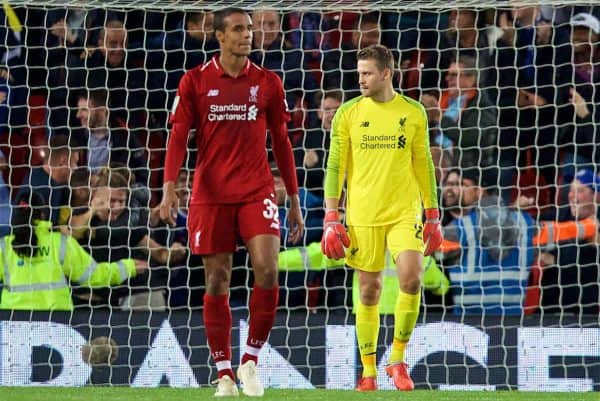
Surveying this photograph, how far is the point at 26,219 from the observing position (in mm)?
9266

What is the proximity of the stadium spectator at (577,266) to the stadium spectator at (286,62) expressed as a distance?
2.06 m

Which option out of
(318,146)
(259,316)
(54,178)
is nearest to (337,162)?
(259,316)

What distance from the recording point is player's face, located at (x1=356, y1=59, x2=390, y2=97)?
22.7 feet

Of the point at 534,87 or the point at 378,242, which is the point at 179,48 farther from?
the point at 378,242

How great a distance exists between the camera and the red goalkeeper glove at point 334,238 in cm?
692

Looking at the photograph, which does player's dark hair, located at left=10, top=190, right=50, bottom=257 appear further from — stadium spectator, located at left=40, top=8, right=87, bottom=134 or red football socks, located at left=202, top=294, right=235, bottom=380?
red football socks, located at left=202, top=294, right=235, bottom=380

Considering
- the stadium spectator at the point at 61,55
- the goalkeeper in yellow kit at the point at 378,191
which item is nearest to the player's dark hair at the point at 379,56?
the goalkeeper in yellow kit at the point at 378,191

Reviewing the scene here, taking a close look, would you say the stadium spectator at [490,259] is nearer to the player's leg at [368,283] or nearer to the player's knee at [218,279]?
the player's leg at [368,283]

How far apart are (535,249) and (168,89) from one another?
10.1 feet

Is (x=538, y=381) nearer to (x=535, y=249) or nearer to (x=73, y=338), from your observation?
(x=535, y=249)

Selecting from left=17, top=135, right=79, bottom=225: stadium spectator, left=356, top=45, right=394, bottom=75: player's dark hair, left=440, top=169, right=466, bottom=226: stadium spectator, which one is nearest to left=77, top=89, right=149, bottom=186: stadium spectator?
left=17, top=135, right=79, bottom=225: stadium spectator

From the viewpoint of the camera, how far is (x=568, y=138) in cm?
1014

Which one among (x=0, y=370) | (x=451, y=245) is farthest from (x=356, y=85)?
(x=0, y=370)

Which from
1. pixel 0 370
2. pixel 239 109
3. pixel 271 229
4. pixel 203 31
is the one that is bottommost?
pixel 0 370
